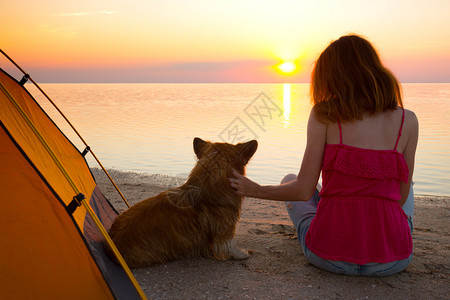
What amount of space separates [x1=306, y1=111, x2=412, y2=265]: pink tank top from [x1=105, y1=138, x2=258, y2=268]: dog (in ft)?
3.08

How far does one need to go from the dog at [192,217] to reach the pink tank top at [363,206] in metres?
0.94

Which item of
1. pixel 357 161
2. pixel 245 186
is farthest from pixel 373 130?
pixel 245 186

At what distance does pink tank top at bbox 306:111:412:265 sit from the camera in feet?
10.0

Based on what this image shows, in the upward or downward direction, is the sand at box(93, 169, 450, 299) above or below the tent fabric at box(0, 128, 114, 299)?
below

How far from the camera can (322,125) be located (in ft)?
9.99

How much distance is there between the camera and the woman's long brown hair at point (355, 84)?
297 centimetres

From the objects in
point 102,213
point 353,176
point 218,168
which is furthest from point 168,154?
point 353,176

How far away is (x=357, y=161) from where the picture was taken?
9.95 ft

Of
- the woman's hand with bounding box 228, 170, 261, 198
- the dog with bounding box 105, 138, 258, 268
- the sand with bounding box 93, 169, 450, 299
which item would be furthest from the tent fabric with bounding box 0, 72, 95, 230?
the woman's hand with bounding box 228, 170, 261, 198

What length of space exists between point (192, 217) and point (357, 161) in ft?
5.53

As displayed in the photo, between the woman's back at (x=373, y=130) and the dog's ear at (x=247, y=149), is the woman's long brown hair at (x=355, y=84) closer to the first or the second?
the woman's back at (x=373, y=130)

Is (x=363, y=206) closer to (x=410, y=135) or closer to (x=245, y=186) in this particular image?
(x=410, y=135)

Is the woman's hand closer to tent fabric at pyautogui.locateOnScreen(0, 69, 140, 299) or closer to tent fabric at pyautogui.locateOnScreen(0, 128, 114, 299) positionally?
tent fabric at pyautogui.locateOnScreen(0, 69, 140, 299)

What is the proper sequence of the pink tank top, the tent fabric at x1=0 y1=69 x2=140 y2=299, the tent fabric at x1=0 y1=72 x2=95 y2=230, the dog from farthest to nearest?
1. the dog
2. the pink tank top
3. the tent fabric at x1=0 y1=72 x2=95 y2=230
4. the tent fabric at x1=0 y1=69 x2=140 y2=299
